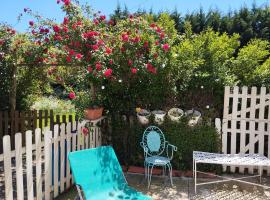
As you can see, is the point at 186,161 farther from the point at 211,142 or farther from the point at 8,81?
the point at 8,81

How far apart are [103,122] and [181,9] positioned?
14964 millimetres

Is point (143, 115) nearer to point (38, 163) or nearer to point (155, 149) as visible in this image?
point (155, 149)

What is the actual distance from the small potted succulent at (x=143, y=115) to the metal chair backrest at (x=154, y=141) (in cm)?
16

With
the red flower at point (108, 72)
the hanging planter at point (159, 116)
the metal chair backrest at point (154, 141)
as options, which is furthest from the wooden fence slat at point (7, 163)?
the hanging planter at point (159, 116)

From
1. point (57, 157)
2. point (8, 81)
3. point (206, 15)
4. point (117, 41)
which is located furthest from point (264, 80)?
point (206, 15)

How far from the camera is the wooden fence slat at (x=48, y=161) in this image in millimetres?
4684

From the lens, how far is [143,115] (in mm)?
6387

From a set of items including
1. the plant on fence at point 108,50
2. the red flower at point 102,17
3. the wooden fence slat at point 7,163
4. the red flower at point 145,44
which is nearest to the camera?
the wooden fence slat at point 7,163

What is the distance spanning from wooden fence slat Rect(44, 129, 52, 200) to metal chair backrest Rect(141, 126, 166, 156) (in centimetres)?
181

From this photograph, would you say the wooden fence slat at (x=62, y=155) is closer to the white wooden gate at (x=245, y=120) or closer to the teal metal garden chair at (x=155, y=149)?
the teal metal garden chair at (x=155, y=149)

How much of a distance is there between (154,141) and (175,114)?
679 mm

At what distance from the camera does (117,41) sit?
20.7 ft

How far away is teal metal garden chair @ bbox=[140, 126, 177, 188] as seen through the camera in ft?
19.1

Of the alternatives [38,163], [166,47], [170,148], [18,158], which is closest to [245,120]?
[170,148]
